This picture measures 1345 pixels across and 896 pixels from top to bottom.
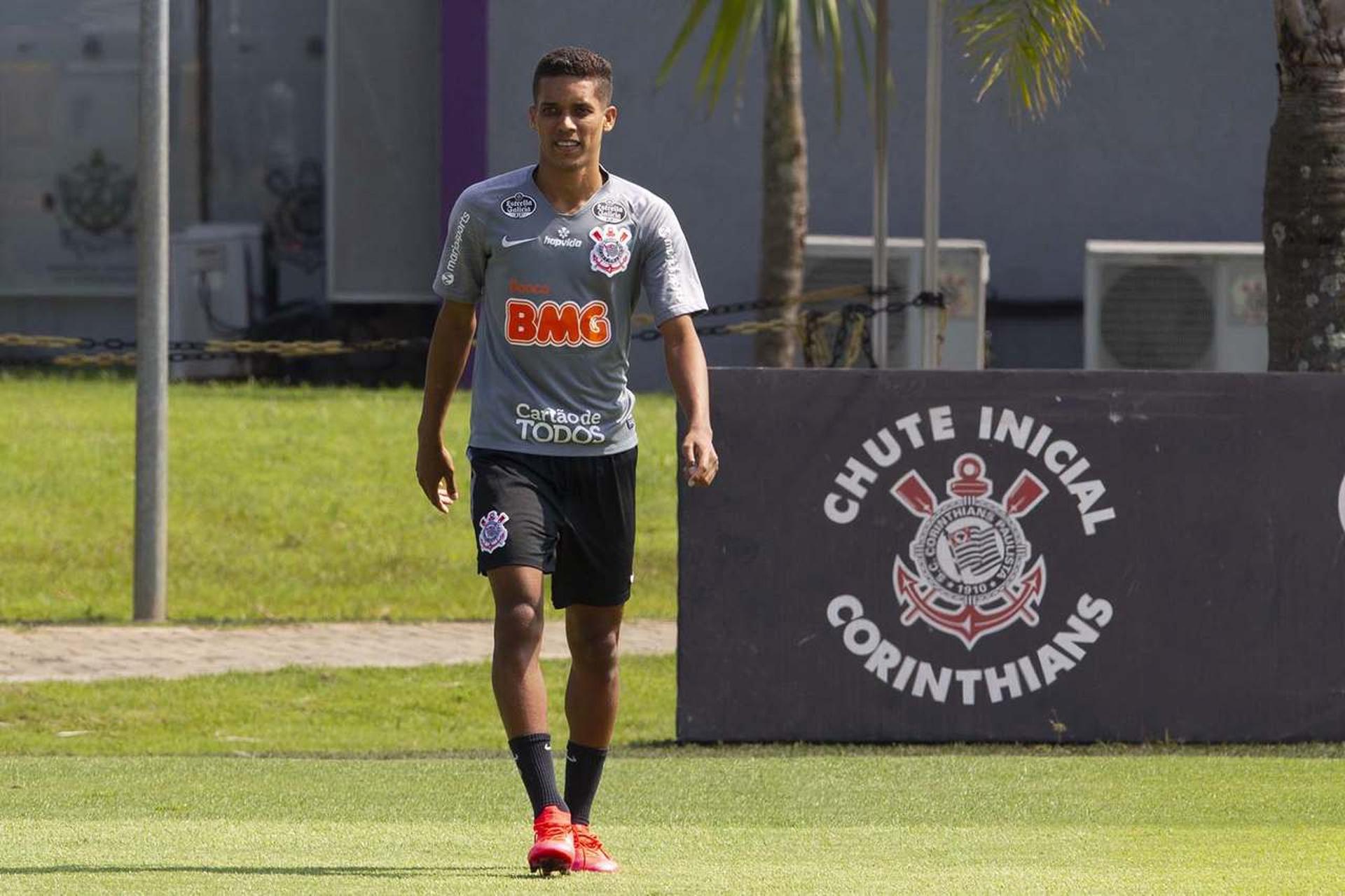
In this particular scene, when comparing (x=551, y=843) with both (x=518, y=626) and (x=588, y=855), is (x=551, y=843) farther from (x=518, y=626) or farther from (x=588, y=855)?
(x=518, y=626)

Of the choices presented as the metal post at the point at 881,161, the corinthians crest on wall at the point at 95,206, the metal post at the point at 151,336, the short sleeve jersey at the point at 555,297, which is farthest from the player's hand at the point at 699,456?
the corinthians crest on wall at the point at 95,206

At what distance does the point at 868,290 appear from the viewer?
12.9 meters

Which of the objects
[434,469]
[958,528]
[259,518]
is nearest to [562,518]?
[434,469]

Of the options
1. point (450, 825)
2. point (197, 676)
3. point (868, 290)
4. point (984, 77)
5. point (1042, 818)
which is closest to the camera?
point (450, 825)

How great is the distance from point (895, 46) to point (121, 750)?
14.3 m

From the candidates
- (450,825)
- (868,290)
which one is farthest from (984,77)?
(450,825)

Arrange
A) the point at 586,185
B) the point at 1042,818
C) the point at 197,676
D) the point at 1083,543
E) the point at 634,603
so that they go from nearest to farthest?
the point at 586,185
the point at 1042,818
the point at 1083,543
the point at 197,676
the point at 634,603

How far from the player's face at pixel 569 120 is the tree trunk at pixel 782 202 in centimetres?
1339

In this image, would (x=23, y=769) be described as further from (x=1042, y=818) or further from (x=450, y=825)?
(x=1042, y=818)

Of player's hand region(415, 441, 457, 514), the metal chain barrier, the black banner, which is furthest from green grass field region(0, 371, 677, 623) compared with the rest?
player's hand region(415, 441, 457, 514)

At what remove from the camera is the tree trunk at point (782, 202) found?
1911cm

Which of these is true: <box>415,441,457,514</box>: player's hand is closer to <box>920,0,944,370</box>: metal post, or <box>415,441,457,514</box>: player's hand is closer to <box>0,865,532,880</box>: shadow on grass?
<box>0,865,532,880</box>: shadow on grass

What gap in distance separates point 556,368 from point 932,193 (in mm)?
7070

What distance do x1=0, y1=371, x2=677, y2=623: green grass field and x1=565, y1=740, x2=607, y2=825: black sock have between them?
7981 mm
